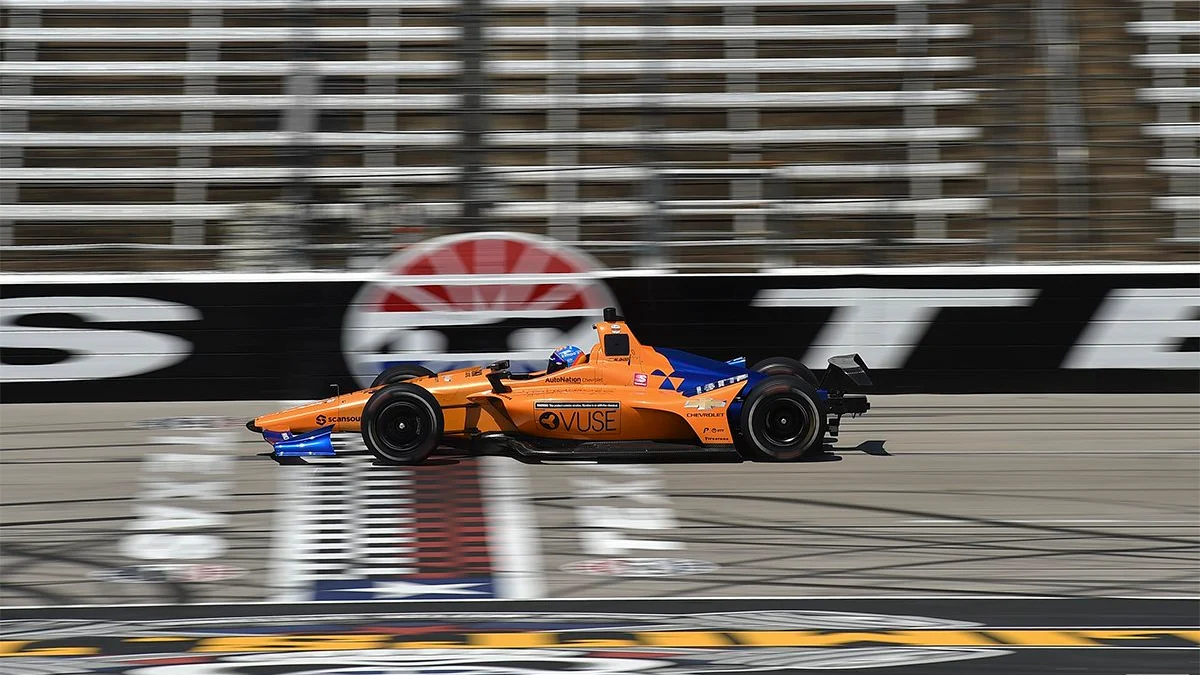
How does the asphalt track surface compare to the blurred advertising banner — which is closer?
the asphalt track surface

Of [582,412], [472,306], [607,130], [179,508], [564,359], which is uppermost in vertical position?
[607,130]

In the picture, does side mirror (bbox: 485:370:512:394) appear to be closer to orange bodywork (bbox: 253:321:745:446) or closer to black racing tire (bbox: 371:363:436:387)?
orange bodywork (bbox: 253:321:745:446)

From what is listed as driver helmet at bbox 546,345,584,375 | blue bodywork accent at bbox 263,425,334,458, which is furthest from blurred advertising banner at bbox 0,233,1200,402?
blue bodywork accent at bbox 263,425,334,458

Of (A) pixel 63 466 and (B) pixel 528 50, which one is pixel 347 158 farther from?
(A) pixel 63 466

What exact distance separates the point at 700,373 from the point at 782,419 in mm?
491

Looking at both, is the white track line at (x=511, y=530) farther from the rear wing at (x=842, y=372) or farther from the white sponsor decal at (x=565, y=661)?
the rear wing at (x=842, y=372)

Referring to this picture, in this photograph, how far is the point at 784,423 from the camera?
715 centimetres

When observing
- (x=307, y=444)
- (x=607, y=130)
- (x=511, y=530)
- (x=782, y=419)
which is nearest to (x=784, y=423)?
(x=782, y=419)

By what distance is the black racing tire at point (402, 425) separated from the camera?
6969 millimetres

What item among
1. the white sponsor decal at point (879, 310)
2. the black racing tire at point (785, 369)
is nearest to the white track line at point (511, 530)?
the black racing tire at point (785, 369)

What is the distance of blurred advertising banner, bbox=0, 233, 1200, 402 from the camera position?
8.80 m

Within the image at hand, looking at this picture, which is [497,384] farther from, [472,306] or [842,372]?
[472,306]

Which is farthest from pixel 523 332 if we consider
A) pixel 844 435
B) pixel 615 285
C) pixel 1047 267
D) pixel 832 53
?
pixel 832 53

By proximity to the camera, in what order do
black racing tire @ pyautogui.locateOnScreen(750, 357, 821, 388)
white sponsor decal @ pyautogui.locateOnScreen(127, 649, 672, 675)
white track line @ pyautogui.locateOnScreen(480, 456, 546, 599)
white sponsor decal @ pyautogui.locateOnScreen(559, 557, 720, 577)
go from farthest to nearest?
black racing tire @ pyautogui.locateOnScreen(750, 357, 821, 388)
white sponsor decal @ pyautogui.locateOnScreen(559, 557, 720, 577)
white track line @ pyautogui.locateOnScreen(480, 456, 546, 599)
white sponsor decal @ pyautogui.locateOnScreen(127, 649, 672, 675)
